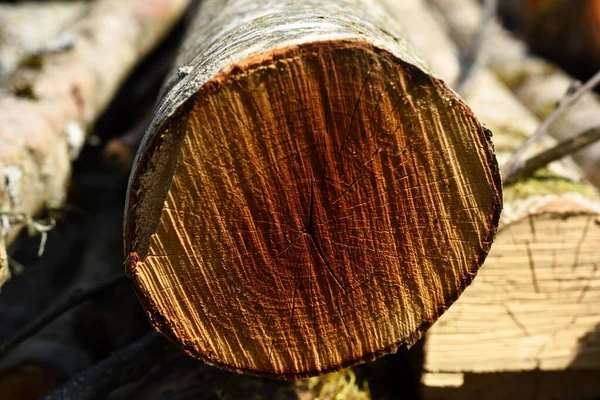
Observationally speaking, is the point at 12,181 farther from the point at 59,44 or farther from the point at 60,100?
the point at 59,44

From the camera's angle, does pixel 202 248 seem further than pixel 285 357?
No

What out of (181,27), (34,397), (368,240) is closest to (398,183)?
(368,240)

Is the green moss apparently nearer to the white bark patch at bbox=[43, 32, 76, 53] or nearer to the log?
the log

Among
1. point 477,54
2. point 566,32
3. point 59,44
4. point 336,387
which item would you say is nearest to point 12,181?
point 59,44

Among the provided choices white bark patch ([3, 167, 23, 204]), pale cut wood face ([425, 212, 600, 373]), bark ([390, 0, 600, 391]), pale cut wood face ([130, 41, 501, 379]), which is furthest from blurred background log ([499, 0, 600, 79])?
white bark patch ([3, 167, 23, 204])

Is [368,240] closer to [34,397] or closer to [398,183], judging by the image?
[398,183]

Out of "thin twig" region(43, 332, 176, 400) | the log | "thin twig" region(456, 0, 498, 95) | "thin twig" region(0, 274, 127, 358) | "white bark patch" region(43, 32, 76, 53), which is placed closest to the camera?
the log

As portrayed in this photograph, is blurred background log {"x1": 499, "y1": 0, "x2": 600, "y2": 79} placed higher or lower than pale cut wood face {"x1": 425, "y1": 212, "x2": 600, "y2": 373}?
higher
